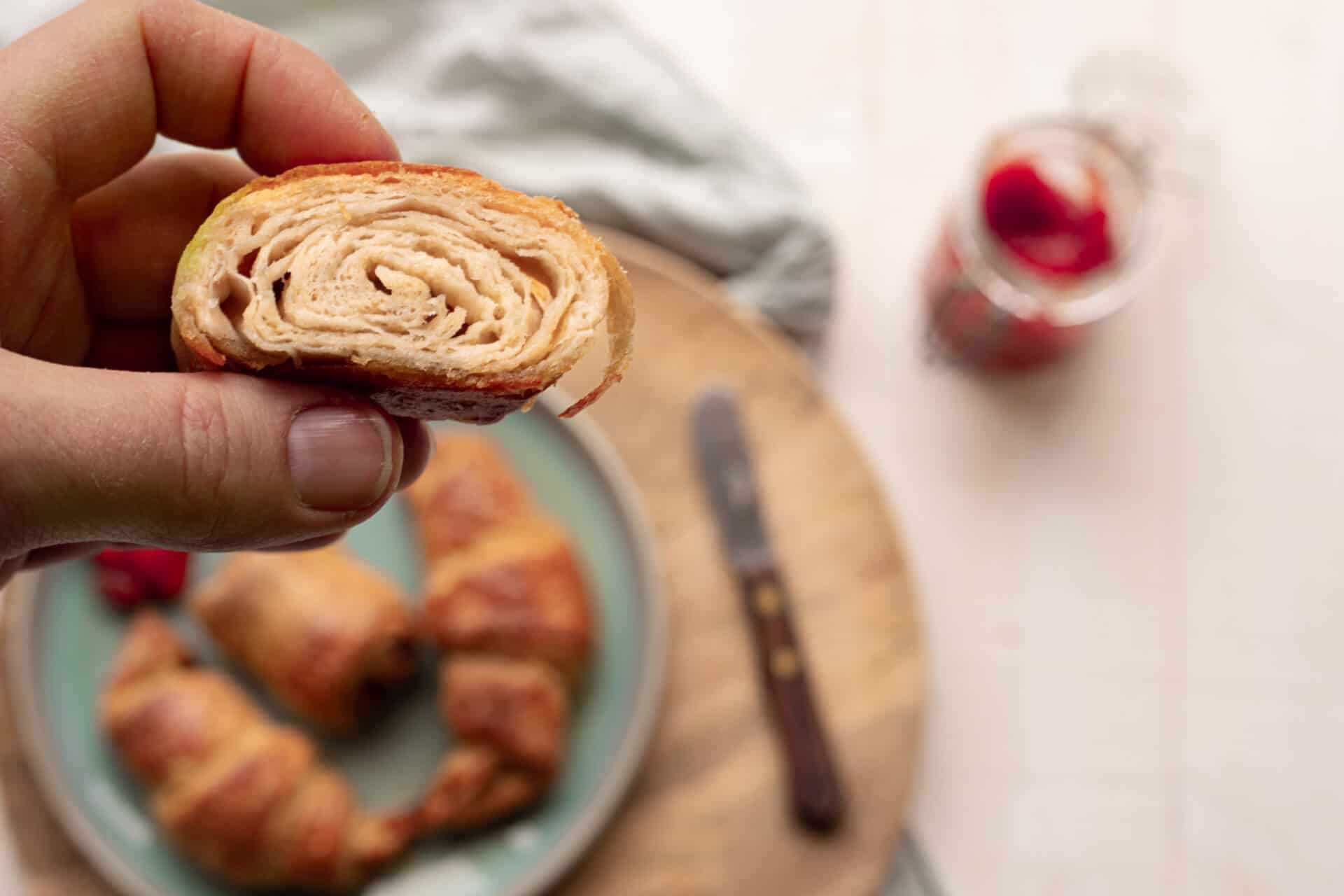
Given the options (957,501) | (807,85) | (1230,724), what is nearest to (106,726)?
(957,501)

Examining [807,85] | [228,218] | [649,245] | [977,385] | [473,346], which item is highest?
[228,218]

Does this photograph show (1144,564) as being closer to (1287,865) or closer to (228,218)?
(1287,865)

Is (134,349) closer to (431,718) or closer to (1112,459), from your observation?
(431,718)

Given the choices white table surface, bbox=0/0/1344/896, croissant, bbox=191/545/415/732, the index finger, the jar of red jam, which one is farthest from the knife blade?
the index finger

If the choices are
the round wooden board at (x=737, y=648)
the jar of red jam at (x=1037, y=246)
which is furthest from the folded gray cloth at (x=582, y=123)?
the jar of red jam at (x=1037, y=246)

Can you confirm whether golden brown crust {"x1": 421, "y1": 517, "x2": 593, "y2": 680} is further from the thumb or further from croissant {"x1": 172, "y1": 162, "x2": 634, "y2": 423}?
croissant {"x1": 172, "y1": 162, "x2": 634, "y2": 423}

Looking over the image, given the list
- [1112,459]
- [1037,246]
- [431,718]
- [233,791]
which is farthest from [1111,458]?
[233,791]

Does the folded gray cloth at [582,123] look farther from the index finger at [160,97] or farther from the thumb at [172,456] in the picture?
the thumb at [172,456]
